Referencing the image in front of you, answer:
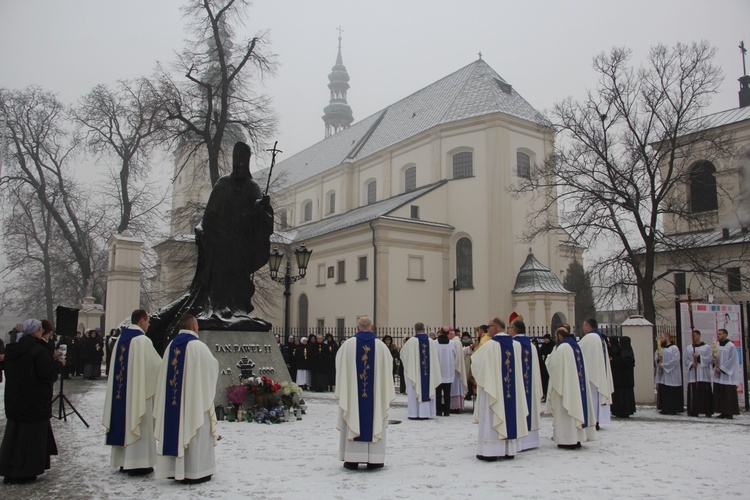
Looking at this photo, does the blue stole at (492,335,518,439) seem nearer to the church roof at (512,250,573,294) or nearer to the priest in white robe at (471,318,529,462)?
the priest in white robe at (471,318,529,462)

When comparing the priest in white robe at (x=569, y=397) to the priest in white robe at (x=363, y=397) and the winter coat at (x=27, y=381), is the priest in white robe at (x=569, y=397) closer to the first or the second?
the priest in white robe at (x=363, y=397)

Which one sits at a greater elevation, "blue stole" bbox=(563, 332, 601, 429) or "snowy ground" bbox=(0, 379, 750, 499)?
"blue stole" bbox=(563, 332, 601, 429)

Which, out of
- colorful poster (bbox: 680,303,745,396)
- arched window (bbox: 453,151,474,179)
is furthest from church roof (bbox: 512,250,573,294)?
colorful poster (bbox: 680,303,745,396)

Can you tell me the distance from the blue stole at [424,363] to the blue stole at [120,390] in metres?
6.44

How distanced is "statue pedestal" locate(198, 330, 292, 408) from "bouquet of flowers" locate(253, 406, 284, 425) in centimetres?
61

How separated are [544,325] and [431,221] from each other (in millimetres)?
7720

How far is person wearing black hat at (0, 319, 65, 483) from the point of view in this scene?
6.30 metres

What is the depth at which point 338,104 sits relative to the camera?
76.9m

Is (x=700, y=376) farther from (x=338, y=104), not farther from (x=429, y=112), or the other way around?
(x=338, y=104)

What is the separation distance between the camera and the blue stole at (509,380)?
311 inches

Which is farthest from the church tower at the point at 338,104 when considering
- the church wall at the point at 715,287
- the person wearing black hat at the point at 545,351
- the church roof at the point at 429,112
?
the person wearing black hat at the point at 545,351

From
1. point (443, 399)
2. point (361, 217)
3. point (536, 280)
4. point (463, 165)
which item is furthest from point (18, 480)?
point (463, 165)

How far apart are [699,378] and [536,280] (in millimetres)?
16087

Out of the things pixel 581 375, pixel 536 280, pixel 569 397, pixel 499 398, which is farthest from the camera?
pixel 536 280
